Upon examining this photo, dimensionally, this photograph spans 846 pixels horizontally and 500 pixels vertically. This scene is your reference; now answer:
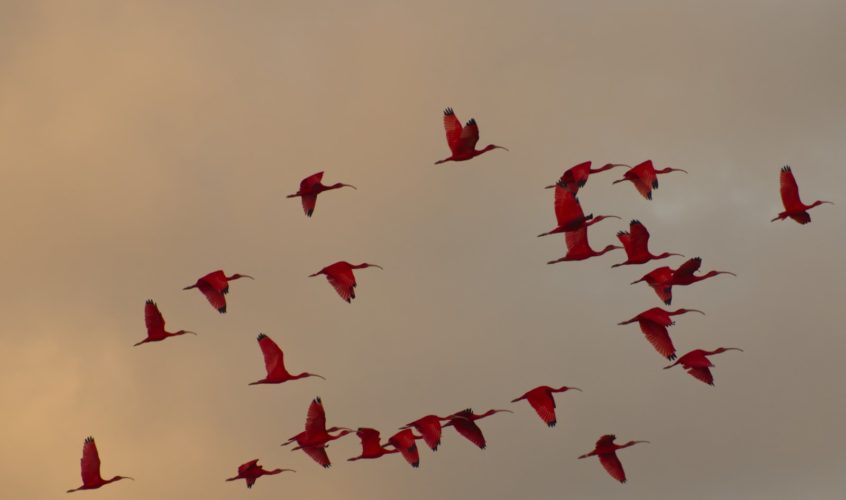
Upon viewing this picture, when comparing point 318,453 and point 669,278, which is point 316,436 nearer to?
point 318,453

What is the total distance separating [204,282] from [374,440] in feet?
26.3

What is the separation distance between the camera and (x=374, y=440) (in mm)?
48875

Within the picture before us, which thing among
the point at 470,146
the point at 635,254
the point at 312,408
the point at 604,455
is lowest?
the point at 604,455

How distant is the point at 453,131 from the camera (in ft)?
152

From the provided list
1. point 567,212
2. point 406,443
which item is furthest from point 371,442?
point 567,212

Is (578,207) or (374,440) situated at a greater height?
(578,207)

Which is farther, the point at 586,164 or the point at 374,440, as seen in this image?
the point at 374,440

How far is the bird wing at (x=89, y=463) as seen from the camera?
46831mm

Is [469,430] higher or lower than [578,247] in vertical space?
lower

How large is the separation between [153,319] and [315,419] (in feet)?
19.5

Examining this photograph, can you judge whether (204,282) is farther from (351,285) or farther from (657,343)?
(657,343)

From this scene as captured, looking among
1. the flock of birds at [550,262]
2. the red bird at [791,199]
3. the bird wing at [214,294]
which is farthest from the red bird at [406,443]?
the red bird at [791,199]

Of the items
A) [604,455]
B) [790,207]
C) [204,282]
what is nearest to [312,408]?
[204,282]

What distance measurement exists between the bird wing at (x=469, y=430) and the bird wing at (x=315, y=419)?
13.4 feet
